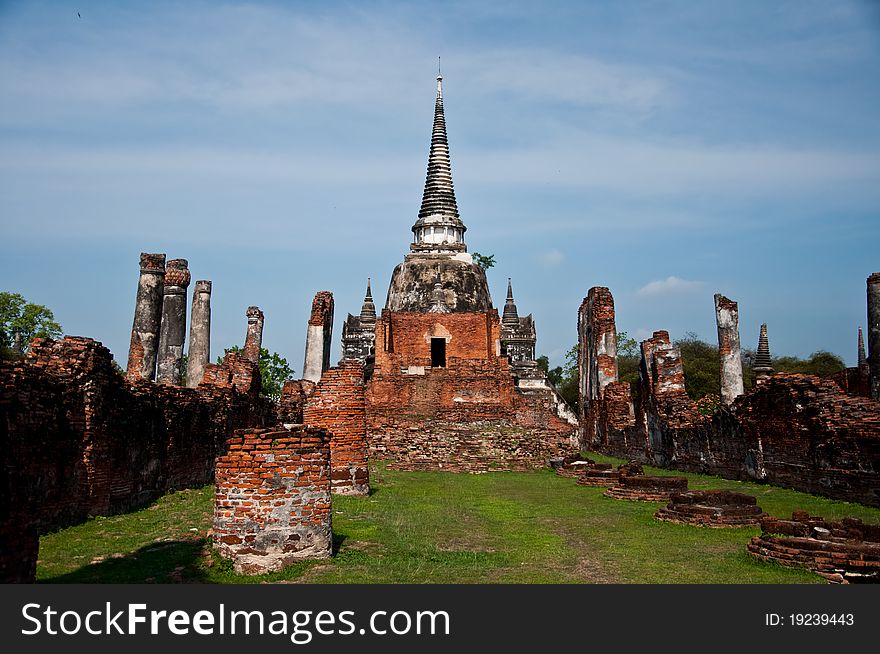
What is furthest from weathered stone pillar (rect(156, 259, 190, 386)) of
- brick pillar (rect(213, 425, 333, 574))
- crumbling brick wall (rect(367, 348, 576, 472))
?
brick pillar (rect(213, 425, 333, 574))

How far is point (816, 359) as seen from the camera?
46812 millimetres

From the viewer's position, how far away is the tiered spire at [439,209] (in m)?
43.2

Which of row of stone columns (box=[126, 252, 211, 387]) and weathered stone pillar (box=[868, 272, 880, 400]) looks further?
row of stone columns (box=[126, 252, 211, 387])

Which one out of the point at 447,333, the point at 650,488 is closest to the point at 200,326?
the point at 650,488

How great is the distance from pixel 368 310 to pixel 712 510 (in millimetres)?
36032

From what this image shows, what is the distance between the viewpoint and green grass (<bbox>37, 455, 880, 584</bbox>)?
7203 mm

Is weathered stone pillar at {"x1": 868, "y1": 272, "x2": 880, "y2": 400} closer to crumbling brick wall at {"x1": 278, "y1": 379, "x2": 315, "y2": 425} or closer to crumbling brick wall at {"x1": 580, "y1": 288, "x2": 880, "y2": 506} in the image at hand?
crumbling brick wall at {"x1": 580, "y1": 288, "x2": 880, "y2": 506}

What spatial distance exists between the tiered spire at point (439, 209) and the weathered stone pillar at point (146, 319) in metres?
25.6

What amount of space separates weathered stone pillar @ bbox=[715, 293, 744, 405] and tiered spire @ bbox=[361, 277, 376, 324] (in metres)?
22.8

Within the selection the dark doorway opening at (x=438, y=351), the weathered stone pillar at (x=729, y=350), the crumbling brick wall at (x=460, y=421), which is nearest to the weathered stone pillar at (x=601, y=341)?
the crumbling brick wall at (x=460, y=421)

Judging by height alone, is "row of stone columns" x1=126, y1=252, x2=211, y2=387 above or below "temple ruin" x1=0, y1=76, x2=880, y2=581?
above

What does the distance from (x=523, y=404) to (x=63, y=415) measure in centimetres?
1918

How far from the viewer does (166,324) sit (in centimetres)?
1958

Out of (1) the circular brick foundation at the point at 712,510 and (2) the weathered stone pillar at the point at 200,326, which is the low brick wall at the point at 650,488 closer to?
(1) the circular brick foundation at the point at 712,510
